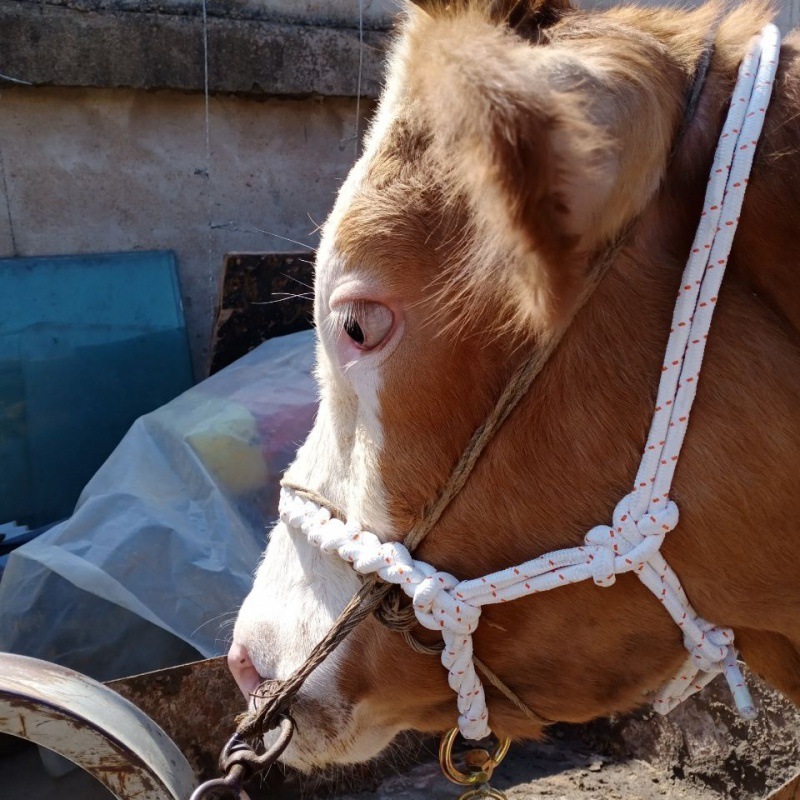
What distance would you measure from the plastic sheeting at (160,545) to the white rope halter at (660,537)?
1.19 metres

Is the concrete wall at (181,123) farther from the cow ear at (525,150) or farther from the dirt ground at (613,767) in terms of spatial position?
the cow ear at (525,150)

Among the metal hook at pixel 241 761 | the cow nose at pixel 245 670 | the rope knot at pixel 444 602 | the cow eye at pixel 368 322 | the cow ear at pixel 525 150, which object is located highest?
the cow ear at pixel 525 150

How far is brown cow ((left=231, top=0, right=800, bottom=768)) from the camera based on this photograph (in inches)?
39.7

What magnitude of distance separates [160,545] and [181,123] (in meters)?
1.79

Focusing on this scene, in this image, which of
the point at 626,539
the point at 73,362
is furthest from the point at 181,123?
the point at 626,539

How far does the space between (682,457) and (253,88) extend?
2.81 m

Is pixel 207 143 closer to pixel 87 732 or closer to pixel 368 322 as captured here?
pixel 368 322

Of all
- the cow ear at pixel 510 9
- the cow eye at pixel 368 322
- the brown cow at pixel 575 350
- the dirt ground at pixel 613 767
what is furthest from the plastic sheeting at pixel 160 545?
the cow ear at pixel 510 9

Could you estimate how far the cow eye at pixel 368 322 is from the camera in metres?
1.17

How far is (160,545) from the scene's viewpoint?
2.43 metres

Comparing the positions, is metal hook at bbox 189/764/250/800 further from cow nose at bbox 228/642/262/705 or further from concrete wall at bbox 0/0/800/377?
concrete wall at bbox 0/0/800/377

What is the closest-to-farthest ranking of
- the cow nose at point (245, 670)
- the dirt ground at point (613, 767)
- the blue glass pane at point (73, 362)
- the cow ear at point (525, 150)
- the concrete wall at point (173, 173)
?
the cow ear at point (525, 150), the cow nose at point (245, 670), the dirt ground at point (613, 767), the blue glass pane at point (73, 362), the concrete wall at point (173, 173)

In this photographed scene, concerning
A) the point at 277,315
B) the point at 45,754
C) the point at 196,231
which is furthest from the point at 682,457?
the point at 196,231

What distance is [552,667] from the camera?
4.19 feet
